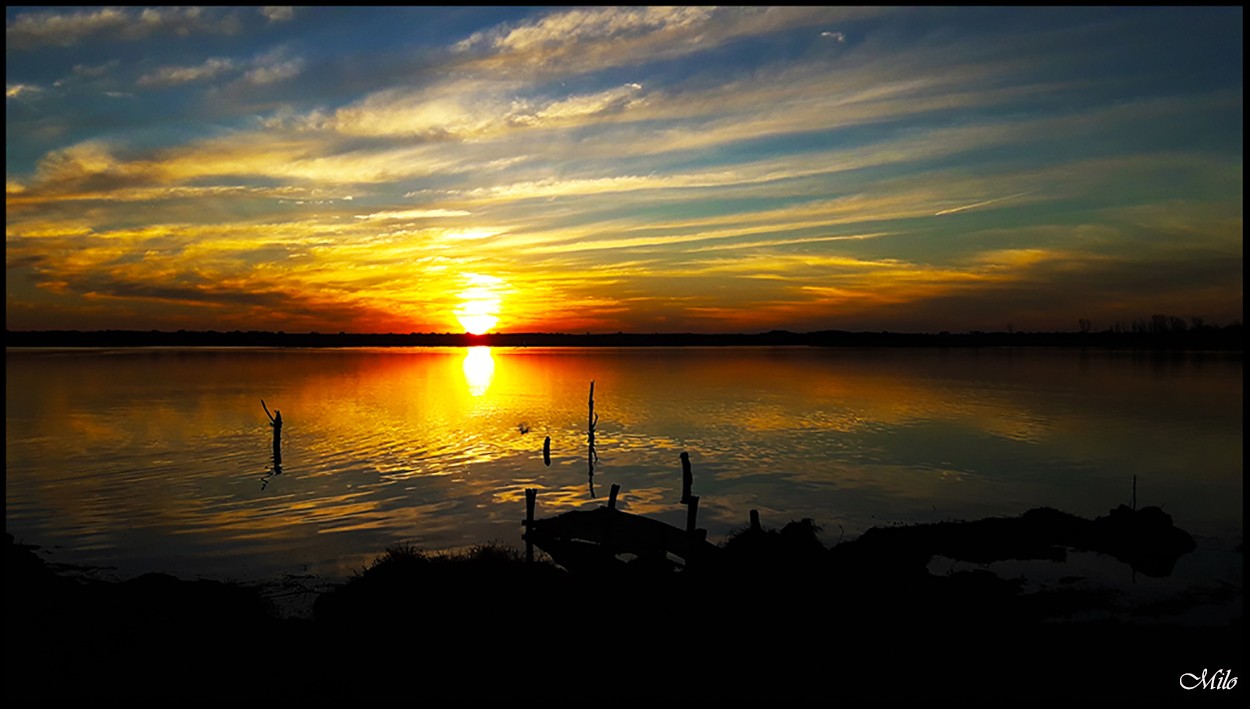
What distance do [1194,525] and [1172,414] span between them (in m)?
43.8

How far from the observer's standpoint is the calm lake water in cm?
2858

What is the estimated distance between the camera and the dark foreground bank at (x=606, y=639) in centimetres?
1420

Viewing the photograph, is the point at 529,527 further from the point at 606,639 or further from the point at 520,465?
the point at 520,465

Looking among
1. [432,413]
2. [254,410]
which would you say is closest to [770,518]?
[432,413]

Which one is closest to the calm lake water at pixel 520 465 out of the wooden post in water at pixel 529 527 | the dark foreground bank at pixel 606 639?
the wooden post in water at pixel 529 527

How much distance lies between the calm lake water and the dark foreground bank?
Result: 6146 mm

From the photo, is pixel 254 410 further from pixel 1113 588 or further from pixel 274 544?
pixel 1113 588

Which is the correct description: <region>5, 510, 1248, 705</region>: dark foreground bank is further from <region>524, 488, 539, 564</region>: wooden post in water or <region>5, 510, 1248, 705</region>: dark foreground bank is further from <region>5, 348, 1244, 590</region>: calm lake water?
<region>5, 348, 1244, 590</region>: calm lake water

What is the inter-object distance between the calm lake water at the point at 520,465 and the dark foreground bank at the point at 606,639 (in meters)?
6.15

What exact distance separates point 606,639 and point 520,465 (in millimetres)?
27663

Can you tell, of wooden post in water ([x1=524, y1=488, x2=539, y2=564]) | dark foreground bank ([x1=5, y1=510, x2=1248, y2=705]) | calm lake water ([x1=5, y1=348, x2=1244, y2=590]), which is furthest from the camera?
calm lake water ([x1=5, y1=348, x2=1244, y2=590])

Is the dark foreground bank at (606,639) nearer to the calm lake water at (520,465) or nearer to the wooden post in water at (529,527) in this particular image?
the wooden post in water at (529,527)

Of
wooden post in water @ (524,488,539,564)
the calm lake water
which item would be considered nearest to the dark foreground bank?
wooden post in water @ (524,488,539,564)

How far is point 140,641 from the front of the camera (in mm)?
15680
